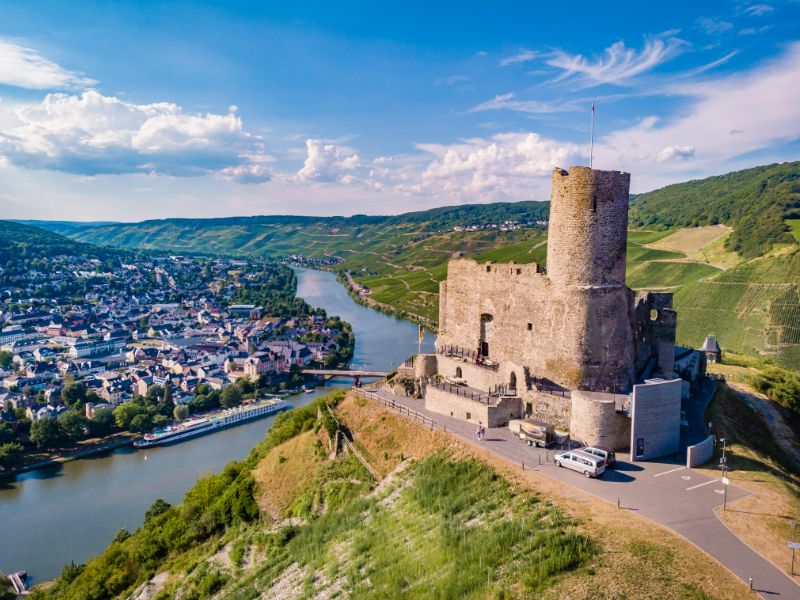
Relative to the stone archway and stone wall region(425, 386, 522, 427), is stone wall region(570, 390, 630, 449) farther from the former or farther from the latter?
the stone archway

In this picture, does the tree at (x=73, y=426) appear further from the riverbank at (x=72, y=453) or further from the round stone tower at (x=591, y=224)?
the round stone tower at (x=591, y=224)

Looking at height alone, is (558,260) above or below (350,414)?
above

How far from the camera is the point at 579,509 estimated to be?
1712cm

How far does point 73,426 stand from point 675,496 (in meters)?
59.4

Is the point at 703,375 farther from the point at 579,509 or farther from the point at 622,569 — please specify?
the point at 622,569

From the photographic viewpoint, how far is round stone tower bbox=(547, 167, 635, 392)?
24969mm

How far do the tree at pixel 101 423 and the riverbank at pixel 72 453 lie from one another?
40.0 inches

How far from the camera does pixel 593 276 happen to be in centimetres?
2530

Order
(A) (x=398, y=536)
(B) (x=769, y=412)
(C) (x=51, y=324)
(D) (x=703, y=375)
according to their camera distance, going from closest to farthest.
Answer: (A) (x=398, y=536) → (B) (x=769, y=412) → (D) (x=703, y=375) → (C) (x=51, y=324)

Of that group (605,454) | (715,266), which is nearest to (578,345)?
(605,454)

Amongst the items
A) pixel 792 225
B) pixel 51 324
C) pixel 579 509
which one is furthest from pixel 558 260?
pixel 51 324

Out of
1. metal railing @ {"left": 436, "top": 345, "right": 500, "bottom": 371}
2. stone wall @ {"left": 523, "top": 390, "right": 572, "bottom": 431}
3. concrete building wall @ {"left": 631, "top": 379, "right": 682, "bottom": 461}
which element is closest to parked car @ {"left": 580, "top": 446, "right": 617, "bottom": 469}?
concrete building wall @ {"left": 631, "top": 379, "right": 682, "bottom": 461}

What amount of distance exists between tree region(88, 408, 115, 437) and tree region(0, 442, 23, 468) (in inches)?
307

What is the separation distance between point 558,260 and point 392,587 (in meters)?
15.6
